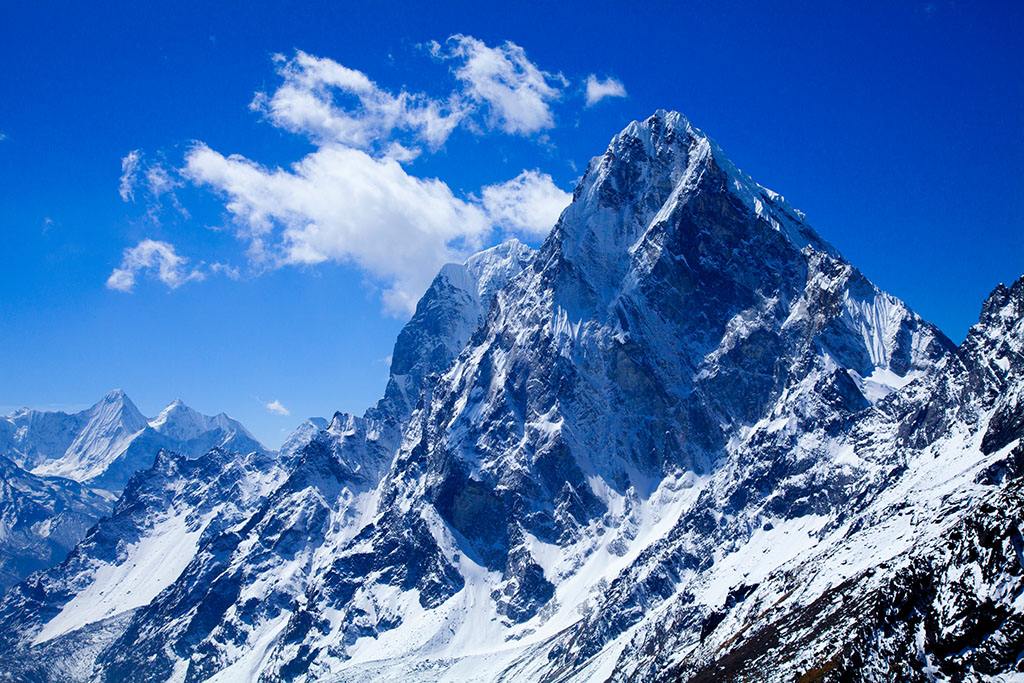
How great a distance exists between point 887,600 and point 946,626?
617 cm

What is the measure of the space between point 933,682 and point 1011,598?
8.54 metres

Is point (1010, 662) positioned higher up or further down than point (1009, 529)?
further down

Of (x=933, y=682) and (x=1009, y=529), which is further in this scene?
(x=933, y=682)

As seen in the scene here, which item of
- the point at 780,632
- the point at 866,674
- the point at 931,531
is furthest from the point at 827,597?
the point at 866,674

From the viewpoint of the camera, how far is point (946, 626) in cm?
6016

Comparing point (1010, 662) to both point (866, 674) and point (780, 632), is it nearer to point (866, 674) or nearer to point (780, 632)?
point (866, 674)

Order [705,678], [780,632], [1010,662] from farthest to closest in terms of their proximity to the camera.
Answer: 1. [780,632]
2. [705,678]
3. [1010,662]

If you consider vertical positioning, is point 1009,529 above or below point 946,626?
above

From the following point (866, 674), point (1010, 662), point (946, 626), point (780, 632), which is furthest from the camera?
point (780, 632)

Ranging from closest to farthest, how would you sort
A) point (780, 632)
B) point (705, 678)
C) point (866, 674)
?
point (866, 674), point (705, 678), point (780, 632)

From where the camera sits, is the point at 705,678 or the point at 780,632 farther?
the point at 780,632

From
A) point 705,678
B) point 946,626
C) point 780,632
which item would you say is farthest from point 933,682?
point 780,632

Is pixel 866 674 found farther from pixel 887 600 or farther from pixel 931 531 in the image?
pixel 931 531

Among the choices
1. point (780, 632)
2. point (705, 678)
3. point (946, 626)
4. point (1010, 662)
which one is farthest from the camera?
point (780, 632)
